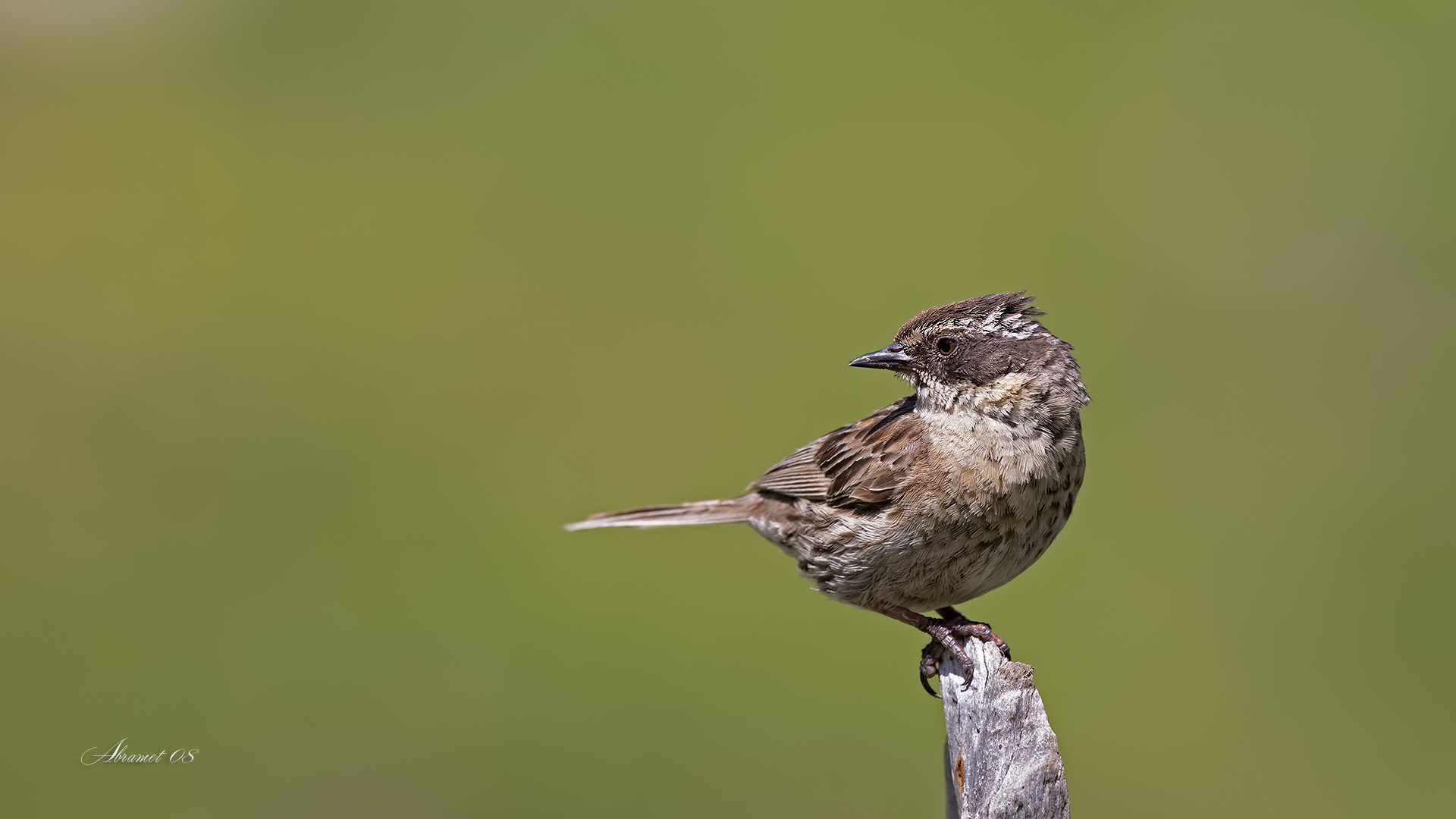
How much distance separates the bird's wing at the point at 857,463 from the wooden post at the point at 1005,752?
1.25 meters

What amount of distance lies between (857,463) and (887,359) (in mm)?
504

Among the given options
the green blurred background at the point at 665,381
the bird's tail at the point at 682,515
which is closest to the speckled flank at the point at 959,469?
the bird's tail at the point at 682,515

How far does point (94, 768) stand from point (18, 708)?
3.51ft

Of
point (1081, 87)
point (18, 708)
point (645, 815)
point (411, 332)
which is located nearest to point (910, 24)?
point (1081, 87)

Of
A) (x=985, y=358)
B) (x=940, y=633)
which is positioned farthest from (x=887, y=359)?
(x=940, y=633)

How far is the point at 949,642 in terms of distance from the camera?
15.4 feet

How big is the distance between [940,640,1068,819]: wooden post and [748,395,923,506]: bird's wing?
4.09 feet

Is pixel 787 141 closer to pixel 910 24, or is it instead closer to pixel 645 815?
pixel 910 24

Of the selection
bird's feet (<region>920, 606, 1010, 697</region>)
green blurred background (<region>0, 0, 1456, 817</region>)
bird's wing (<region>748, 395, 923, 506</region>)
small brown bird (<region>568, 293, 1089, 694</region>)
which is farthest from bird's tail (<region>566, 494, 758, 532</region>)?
green blurred background (<region>0, 0, 1456, 817</region>)

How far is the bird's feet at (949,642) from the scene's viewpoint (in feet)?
15.1

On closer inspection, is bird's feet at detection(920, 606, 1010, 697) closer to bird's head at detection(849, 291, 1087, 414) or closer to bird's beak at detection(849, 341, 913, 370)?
bird's head at detection(849, 291, 1087, 414)

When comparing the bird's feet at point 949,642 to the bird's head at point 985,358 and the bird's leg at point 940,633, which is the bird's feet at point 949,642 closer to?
the bird's leg at point 940,633

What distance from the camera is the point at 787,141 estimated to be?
1587 cm

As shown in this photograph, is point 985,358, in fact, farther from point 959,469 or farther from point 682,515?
point 682,515
